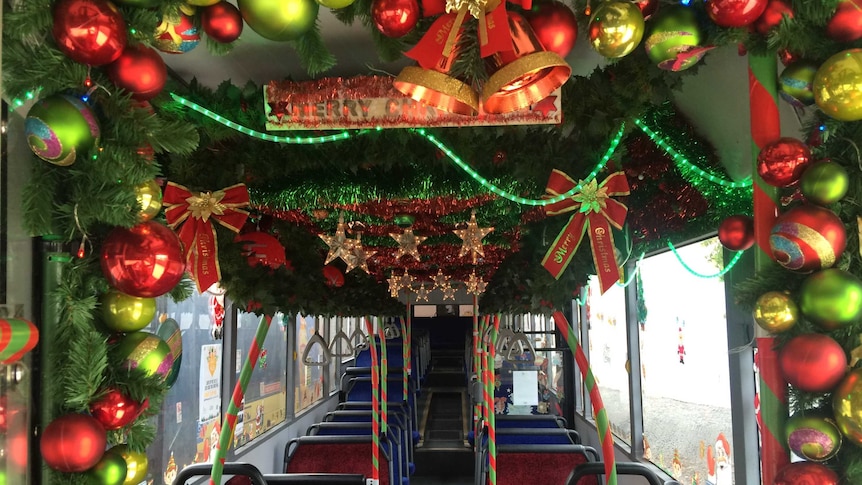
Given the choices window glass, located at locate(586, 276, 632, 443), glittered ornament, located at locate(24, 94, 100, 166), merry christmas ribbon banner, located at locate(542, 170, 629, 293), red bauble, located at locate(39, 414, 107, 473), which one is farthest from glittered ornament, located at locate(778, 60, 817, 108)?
window glass, located at locate(586, 276, 632, 443)

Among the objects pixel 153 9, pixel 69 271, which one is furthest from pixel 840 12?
pixel 69 271

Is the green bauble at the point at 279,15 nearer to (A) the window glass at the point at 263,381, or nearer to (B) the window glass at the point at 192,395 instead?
(B) the window glass at the point at 192,395

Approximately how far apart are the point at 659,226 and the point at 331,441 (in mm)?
3098

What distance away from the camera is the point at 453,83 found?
1.07 meters

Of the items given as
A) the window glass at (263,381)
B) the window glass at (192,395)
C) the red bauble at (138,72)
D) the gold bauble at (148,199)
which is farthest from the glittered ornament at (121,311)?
the window glass at (263,381)

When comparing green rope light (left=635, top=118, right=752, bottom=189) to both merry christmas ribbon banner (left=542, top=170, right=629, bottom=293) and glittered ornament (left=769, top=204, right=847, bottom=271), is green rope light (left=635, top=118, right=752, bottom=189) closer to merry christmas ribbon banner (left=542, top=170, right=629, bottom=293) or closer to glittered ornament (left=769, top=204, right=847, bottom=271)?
merry christmas ribbon banner (left=542, top=170, right=629, bottom=293)

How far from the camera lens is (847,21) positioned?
1063 mm

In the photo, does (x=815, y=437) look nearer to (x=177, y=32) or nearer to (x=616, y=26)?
(x=616, y=26)

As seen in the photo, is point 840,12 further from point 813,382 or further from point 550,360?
point 550,360

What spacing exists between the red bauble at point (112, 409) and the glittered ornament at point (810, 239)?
3.88 feet

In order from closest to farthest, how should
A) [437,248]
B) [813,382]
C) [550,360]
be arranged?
1. [813,382]
2. [437,248]
3. [550,360]

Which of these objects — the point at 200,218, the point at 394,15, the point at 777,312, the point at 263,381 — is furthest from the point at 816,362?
the point at 263,381

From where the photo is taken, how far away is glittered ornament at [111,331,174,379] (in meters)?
0.95

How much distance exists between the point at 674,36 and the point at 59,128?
1106 mm
